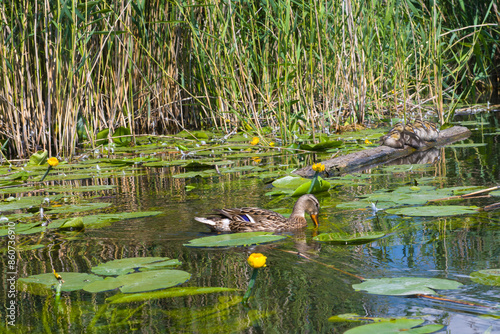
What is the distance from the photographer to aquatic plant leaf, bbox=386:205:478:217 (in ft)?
10.8

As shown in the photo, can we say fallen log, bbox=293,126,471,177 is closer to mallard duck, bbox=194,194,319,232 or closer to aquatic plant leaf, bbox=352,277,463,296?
mallard duck, bbox=194,194,319,232

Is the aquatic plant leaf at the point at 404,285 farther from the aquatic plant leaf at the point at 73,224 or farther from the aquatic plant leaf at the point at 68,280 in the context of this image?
the aquatic plant leaf at the point at 73,224

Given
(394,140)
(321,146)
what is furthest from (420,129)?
(321,146)

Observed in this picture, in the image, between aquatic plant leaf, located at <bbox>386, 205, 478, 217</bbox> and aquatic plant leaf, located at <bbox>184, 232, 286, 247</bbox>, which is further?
aquatic plant leaf, located at <bbox>386, 205, 478, 217</bbox>

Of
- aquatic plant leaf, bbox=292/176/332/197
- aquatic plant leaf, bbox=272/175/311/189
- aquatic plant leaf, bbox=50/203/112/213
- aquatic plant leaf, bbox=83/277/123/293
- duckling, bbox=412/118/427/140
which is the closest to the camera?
aquatic plant leaf, bbox=83/277/123/293

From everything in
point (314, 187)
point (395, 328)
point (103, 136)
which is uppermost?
point (103, 136)

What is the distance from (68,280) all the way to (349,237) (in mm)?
1399

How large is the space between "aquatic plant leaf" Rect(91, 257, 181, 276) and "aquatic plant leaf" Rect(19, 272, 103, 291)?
0.08 metres

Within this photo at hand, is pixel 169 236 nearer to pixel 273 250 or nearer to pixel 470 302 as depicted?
pixel 273 250

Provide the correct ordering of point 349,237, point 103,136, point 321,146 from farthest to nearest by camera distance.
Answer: point 103,136 → point 321,146 → point 349,237

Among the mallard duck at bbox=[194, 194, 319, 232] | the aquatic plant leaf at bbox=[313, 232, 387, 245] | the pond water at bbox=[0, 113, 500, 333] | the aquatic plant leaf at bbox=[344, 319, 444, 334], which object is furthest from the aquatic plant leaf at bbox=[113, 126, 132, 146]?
the aquatic plant leaf at bbox=[344, 319, 444, 334]

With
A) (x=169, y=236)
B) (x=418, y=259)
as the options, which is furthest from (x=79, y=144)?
(x=418, y=259)

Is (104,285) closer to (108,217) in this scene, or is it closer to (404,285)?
(404,285)

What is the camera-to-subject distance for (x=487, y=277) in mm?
2250
